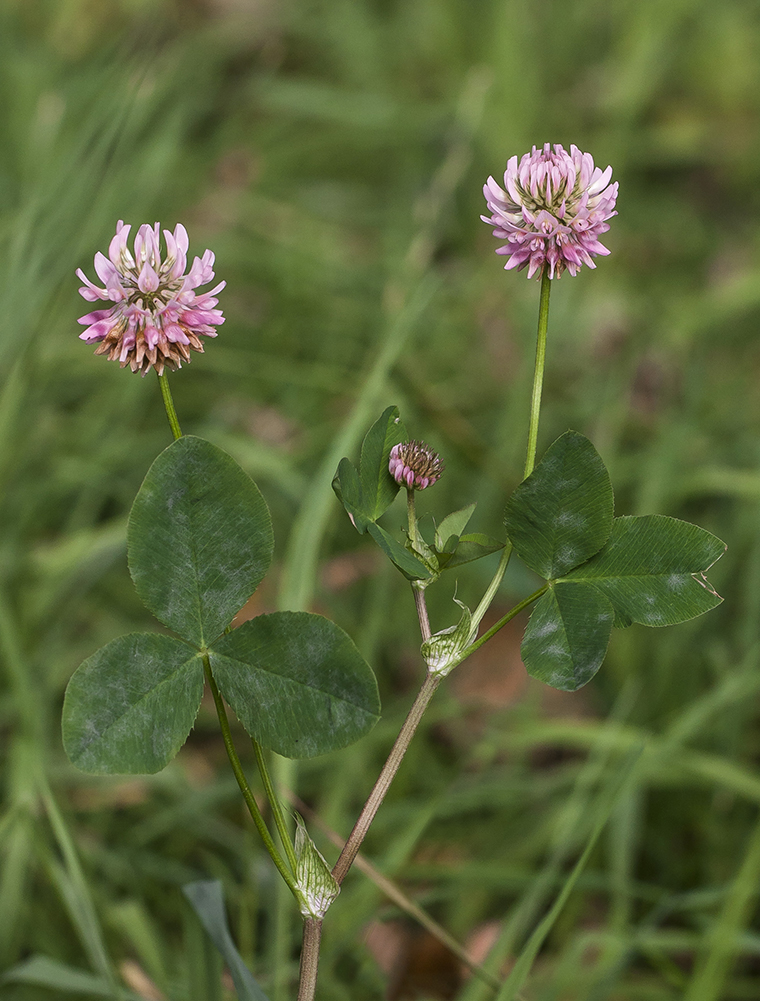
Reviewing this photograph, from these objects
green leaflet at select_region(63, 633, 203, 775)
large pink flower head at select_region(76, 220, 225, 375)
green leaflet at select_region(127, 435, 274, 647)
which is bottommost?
green leaflet at select_region(63, 633, 203, 775)

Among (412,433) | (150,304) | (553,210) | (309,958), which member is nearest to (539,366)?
(553,210)

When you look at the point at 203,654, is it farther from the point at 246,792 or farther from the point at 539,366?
the point at 539,366

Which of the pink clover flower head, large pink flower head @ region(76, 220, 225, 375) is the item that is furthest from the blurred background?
large pink flower head @ region(76, 220, 225, 375)

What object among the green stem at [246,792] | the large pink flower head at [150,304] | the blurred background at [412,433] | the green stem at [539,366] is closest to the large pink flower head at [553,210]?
the green stem at [539,366]

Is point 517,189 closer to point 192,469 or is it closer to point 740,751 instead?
point 192,469

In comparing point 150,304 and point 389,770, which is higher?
point 150,304

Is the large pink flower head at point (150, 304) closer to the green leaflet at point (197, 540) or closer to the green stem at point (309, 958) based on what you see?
the green leaflet at point (197, 540)

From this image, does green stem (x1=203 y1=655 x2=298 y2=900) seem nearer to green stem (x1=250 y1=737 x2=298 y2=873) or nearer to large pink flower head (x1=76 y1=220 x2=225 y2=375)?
green stem (x1=250 y1=737 x2=298 y2=873)
